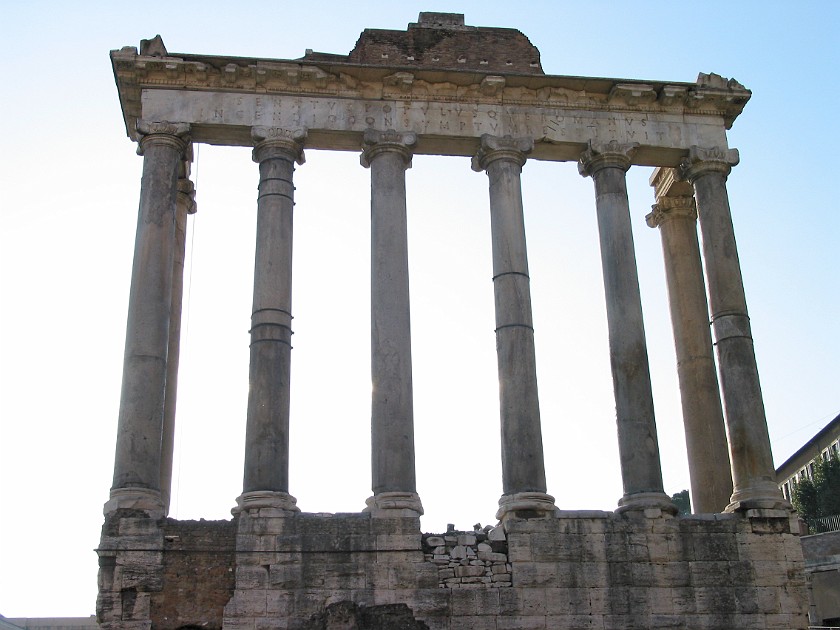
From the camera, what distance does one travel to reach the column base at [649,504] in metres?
17.3

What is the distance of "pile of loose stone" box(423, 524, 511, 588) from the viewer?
16484 mm

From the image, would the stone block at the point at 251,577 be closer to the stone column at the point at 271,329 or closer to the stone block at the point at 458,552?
the stone column at the point at 271,329

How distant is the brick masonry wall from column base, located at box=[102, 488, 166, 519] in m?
0.24

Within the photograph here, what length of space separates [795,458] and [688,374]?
118ft

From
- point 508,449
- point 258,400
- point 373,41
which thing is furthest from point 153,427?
point 373,41

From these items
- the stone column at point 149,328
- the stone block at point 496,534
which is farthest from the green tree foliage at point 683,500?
the stone column at point 149,328

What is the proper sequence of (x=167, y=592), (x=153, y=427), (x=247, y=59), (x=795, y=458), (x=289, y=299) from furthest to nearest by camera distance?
(x=795, y=458) → (x=247, y=59) → (x=289, y=299) → (x=153, y=427) → (x=167, y=592)

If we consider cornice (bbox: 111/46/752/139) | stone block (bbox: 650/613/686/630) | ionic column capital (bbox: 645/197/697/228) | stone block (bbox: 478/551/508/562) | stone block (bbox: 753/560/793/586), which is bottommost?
stone block (bbox: 650/613/686/630)

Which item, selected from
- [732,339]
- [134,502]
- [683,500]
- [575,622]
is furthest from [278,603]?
[683,500]

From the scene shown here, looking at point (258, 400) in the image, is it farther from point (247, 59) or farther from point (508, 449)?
point (247, 59)

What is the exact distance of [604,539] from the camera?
16953 millimetres

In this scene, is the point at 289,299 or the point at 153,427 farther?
the point at 289,299

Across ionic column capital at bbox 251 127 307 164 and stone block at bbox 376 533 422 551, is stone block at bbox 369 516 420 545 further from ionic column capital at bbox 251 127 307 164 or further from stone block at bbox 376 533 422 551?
ionic column capital at bbox 251 127 307 164

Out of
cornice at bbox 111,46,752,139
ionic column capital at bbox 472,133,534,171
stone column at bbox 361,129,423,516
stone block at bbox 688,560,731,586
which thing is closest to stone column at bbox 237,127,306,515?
cornice at bbox 111,46,752,139
